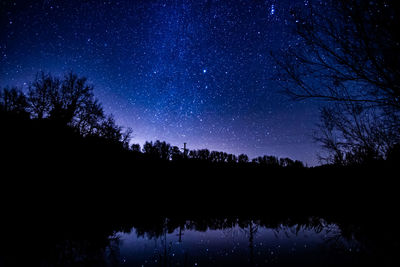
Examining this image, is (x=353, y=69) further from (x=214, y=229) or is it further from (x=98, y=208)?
(x=98, y=208)

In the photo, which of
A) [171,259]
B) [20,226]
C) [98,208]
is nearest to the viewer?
[171,259]

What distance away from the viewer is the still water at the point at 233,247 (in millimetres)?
4215

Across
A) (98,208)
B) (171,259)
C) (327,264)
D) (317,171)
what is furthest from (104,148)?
(317,171)

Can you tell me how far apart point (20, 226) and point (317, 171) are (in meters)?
27.8

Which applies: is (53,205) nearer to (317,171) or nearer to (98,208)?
(98,208)

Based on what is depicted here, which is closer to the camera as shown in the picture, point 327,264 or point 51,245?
point 327,264

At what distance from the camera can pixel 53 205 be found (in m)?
10.7

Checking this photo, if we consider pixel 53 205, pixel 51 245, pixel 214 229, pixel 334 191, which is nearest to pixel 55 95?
pixel 53 205

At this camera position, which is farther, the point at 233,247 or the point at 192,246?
the point at 192,246

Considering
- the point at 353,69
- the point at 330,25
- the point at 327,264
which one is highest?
the point at 330,25

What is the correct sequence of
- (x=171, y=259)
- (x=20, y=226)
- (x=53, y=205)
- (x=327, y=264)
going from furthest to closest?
(x=53, y=205) → (x=20, y=226) → (x=171, y=259) → (x=327, y=264)

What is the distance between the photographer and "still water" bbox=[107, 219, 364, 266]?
4215 millimetres

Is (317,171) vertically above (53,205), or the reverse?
(317,171)

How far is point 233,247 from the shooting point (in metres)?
5.31
